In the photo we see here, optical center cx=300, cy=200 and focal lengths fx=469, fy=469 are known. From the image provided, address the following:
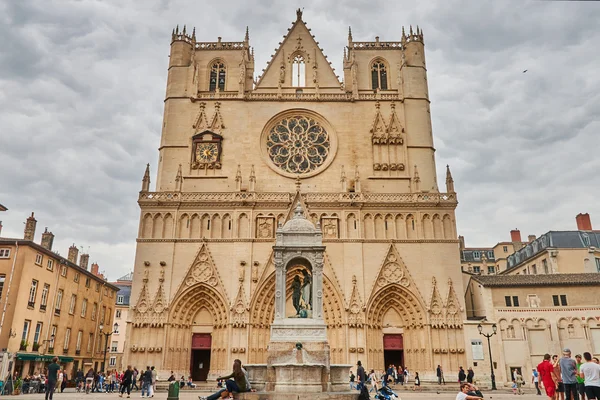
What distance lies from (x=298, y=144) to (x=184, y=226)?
9.55m

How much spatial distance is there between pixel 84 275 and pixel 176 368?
45.6ft

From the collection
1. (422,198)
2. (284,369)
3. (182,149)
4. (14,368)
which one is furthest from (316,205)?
(14,368)

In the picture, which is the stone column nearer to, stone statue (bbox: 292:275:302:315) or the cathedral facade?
stone statue (bbox: 292:275:302:315)

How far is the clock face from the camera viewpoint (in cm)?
3133

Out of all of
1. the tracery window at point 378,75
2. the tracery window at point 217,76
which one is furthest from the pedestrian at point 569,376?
the tracery window at point 217,76

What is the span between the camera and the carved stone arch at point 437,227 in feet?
95.0

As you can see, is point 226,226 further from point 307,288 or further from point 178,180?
point 307,288

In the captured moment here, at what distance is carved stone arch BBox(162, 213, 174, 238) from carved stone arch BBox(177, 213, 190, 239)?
0.55 metres

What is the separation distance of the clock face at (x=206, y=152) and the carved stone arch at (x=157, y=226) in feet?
15.2

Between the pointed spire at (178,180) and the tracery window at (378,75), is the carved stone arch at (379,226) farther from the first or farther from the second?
the pointed spire at (178,180)

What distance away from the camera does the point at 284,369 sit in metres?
12.4

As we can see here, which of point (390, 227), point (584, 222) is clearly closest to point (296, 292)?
point (390, 227)

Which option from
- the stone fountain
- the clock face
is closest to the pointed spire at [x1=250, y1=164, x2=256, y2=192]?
the clock face

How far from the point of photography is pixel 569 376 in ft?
34.4
